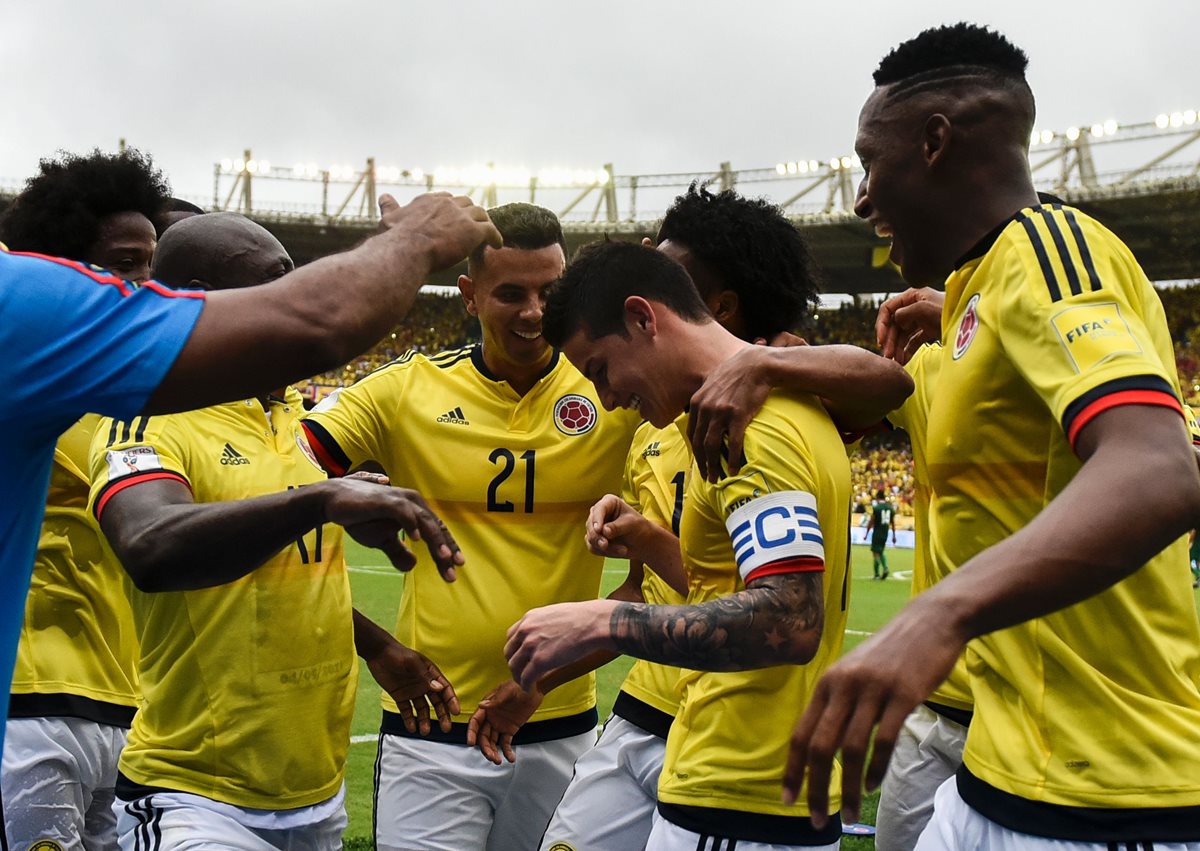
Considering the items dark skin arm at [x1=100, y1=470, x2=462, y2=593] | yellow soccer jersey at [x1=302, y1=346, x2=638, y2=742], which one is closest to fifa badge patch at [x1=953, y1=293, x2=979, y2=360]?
dark skin arm at [x1=100, y1=470, x2=462, y2=593]

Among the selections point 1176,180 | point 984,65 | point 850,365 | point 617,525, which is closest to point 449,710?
point 617,525

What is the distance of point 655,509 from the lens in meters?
3.87

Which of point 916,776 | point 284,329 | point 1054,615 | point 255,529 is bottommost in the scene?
point 916,776

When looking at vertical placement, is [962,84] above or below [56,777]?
above

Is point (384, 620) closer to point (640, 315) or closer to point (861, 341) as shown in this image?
point (640, 315)

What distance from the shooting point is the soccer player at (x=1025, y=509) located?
1465 millimetres

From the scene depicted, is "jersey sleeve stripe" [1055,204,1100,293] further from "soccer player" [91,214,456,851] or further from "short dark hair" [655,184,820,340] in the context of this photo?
"short dark hair" [655,184,820,340]

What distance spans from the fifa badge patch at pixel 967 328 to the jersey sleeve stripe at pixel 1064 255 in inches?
7.4

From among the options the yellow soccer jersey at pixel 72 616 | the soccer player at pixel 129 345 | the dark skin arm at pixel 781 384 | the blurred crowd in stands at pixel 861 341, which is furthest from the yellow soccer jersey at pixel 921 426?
the blurred crowd in stands at pixel 861 341

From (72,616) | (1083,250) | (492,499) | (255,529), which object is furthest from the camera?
(492,499)

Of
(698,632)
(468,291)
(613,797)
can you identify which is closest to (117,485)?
(698,632)

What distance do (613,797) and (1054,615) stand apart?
187 cm

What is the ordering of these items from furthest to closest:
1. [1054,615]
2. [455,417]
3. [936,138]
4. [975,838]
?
[455,417] < [936,138] < [975,838] < [1054,615]

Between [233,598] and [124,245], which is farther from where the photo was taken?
[124,245]
